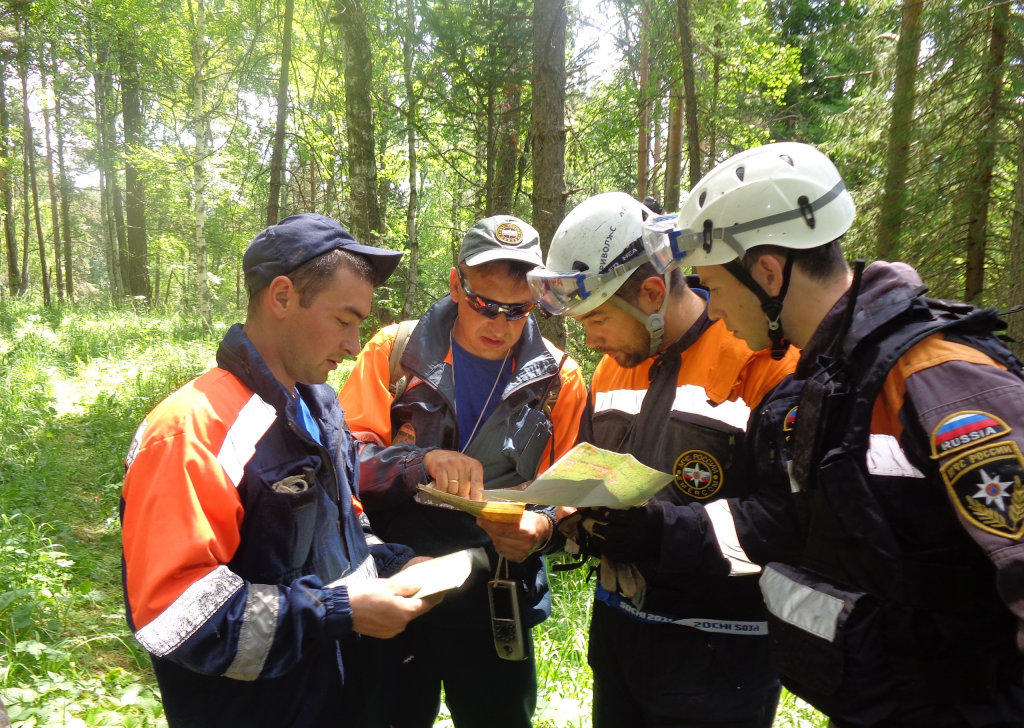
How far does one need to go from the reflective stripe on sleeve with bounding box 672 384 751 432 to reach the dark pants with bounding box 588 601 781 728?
74cm

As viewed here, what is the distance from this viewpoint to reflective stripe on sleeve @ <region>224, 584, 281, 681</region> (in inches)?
61.9

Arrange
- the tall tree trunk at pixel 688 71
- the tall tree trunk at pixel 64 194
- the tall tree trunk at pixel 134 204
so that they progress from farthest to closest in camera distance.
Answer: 1. the tall tree trunk at pixel 64 194
2. the tall tree trunk at pixel 134 204
3. the tall tree trunk at pixel 688 71

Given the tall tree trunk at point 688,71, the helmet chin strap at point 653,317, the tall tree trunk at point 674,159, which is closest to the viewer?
the helmet chin strap at point 653,317

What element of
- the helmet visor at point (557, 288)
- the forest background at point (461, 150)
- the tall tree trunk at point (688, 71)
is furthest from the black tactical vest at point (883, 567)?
the tall tree trunk at point (688, 71)

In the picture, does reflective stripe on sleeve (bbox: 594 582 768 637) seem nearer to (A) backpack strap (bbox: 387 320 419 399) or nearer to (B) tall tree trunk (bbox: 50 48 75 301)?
(A) backpack strap (bbox: 387 320 419 399)

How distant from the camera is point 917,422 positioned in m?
1.40

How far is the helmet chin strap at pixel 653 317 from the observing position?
7.82 ft

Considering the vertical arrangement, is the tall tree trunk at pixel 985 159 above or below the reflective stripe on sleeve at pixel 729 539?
above

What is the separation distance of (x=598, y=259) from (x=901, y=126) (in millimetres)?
5691

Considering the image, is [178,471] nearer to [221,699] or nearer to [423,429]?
[221,699]

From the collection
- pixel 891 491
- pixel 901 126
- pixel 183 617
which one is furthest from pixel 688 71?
pixel 183 617

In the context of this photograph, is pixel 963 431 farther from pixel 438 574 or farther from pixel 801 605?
pixel 438 574

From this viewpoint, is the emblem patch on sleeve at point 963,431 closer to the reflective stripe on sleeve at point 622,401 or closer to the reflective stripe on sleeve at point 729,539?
the reflective stripe on sleeve at point 729,539

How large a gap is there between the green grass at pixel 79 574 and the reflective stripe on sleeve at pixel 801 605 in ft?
7.00
